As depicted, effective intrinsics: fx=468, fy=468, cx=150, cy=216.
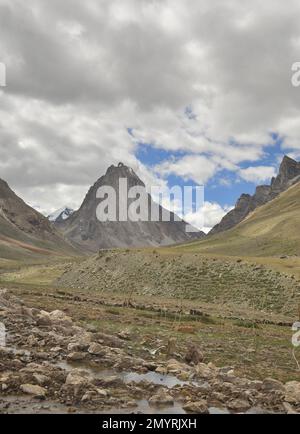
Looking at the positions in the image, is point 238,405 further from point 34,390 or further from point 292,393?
point 34,390

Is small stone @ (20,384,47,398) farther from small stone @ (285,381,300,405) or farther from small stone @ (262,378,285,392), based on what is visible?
small stone @ (285,381,300,405)

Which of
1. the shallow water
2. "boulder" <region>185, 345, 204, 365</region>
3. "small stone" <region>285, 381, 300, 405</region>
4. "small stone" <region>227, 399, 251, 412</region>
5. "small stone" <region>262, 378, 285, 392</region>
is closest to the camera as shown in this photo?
"small stone" <region>227, 399, 251, 412</region>

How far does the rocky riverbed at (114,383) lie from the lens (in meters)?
15.7

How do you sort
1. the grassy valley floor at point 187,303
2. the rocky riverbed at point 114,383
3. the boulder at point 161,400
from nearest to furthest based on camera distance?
the rocky riverbed at point 114,383 < the boulder at point 161,400 < the grassy valley floor at point 187,303

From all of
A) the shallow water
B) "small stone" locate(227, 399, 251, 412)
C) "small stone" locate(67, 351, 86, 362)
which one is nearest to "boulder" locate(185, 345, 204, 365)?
the shallow water

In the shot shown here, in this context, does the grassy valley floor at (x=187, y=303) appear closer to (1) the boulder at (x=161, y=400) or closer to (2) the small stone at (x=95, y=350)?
(2) the small stone at (x=95, y=350)

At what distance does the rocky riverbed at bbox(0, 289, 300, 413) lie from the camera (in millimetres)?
15734

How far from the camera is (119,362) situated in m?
21.9

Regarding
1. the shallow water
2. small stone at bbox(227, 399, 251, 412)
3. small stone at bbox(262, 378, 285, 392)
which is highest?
the shallow water

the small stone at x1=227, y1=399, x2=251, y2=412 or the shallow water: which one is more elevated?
the shallow water

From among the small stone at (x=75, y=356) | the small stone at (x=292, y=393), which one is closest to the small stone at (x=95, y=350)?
the small stone at (x=75, y=356)

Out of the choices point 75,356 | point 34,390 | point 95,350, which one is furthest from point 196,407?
point 95,350

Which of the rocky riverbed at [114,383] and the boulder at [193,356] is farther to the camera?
the boulder at [193,356]

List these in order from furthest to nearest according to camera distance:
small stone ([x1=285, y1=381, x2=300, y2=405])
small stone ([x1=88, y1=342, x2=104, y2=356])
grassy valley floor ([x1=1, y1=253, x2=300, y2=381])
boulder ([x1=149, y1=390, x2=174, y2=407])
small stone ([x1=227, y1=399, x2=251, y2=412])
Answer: grassy valley floor ([x1=1, y1=253, x2=300, y2=381]) → small stone ([x1=88, y1=342, x2=104, y2=356]) → small stone ([x1=285, y1=381, x2=300, y2=405]) → small stone ([x1=227, y1=399, x2=251, y2=412]) → boulder ([x1=149, y1=390, x2=174, y2=407])
